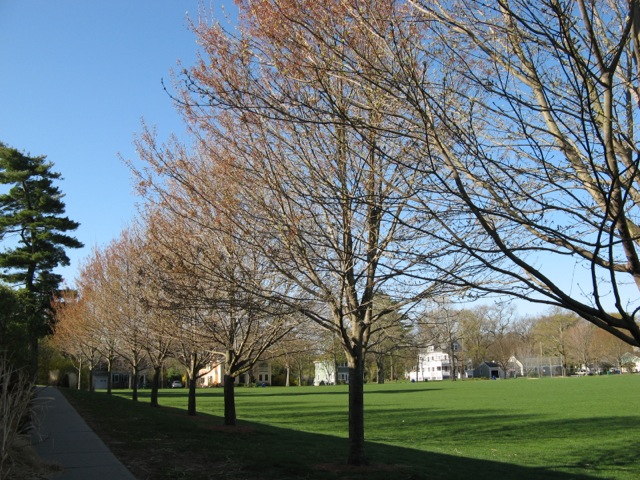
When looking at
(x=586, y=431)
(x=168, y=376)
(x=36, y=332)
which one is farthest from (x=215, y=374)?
(x=586, y=431)

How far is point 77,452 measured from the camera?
9.77 metres

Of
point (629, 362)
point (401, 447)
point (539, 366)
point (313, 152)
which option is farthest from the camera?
point (539, 366)

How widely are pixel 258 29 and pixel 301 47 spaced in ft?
4.15

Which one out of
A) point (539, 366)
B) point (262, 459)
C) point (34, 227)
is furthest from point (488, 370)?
point (262, 459)

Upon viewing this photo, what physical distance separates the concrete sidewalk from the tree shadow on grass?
0.87ft

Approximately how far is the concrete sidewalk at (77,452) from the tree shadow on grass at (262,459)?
0.87ft

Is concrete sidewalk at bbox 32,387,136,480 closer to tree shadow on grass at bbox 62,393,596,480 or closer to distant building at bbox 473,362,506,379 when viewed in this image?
tree shadow on grass at bbox 62,393,596,480

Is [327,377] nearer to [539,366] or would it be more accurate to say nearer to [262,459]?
[539,366]

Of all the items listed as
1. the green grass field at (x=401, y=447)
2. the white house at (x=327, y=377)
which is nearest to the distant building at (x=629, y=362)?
the white house at (x=327, y=377)

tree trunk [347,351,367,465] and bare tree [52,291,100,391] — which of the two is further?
bare tree [52,291,100,391]

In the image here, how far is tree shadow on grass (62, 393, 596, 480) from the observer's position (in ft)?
27.3

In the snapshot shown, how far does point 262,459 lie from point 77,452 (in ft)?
10.2

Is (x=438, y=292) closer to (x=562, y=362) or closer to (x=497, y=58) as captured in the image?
(x=497, y=58)

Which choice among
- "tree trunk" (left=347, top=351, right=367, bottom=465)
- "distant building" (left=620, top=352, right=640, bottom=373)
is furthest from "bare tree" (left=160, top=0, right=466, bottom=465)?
"distant building" (left=620, top=352, right=640, bottom=373)
